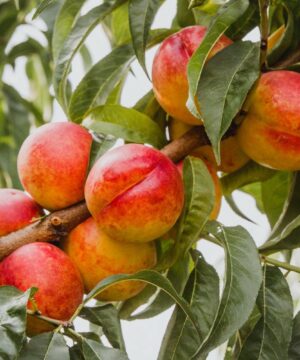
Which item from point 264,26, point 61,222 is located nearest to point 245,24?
point 264,26

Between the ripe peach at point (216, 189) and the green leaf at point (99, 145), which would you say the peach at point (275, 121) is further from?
the green leaf at point (99, 145)

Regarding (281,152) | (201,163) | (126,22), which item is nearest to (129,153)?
(201,163)

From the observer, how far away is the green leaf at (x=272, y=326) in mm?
1075

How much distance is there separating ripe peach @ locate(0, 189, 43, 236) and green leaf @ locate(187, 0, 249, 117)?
1.02 ft

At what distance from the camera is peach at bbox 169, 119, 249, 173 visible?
1.24 metres

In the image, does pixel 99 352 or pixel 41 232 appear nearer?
pixel 99 352

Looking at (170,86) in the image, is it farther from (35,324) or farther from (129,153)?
(35,324)

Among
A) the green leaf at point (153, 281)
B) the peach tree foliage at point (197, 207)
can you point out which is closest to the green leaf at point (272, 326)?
the peach tree foliage at point (197, 207)

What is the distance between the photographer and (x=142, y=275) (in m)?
1.02

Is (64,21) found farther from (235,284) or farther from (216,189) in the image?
(235,284)

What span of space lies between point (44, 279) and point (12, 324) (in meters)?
0.17

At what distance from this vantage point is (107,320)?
1.16m

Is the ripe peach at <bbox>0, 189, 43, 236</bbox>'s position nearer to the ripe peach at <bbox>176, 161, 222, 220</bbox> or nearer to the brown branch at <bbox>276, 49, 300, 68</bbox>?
the ripe peach at <bbox>176, 161, 222, 220</bbox>

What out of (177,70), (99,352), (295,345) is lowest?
(295,345)
